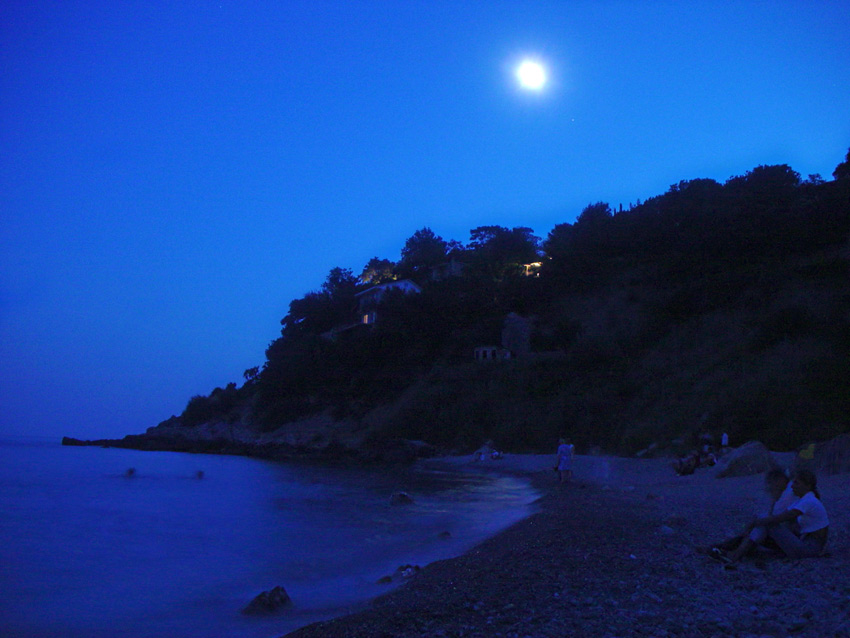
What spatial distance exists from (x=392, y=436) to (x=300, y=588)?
31.7 metres

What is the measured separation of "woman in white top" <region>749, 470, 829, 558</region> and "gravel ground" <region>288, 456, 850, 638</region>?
0.15 metres

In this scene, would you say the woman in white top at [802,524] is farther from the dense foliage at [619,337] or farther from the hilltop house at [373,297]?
the hilltop house at [373,297]

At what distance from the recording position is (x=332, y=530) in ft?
38.0

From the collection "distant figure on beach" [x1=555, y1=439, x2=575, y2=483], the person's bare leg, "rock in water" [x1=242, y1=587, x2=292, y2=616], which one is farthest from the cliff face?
"rock in water" [x1=242, y1=587, x2=292, y2=616]

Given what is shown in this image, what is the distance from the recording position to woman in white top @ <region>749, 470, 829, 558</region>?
5.25 meters

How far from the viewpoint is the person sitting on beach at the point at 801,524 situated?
525 cm

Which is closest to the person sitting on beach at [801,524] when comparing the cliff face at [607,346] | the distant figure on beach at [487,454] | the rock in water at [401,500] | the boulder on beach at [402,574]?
the boulder on beach at [402,574]

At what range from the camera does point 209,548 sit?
9938 millimetres

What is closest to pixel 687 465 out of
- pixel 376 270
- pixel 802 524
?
pixel 802 524

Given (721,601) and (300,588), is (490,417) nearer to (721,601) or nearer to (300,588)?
(300,588)

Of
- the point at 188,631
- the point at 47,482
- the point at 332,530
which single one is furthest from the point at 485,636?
the point at 47,482

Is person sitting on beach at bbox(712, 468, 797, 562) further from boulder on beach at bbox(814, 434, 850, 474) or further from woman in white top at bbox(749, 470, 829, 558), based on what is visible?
boulder on beach at bbox(814, 434, 850, 474)

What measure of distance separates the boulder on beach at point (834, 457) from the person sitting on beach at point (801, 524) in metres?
7.90

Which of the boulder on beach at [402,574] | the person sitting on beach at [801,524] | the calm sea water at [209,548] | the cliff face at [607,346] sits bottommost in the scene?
the calm sea water at [209,548]
